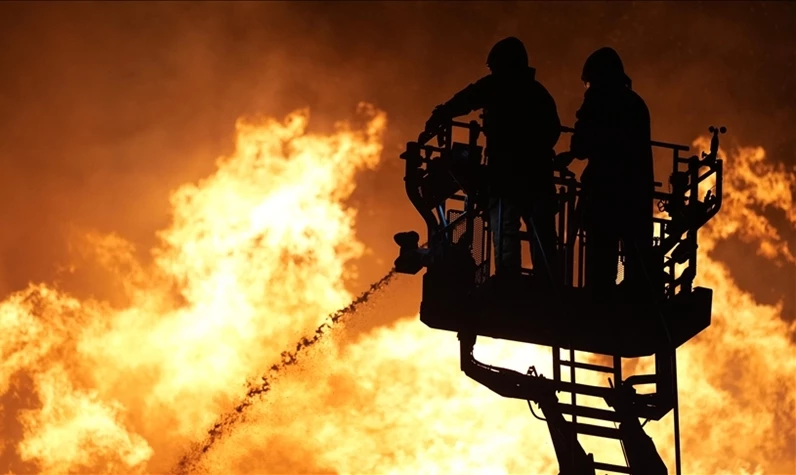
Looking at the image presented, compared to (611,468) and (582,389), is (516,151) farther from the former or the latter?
(611,468)

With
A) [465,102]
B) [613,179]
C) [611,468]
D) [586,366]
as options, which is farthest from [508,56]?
[611,468]

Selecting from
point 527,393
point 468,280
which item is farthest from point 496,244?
point 527,393

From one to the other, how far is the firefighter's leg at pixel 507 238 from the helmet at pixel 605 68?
2.41m

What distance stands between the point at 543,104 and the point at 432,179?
7.19 ft

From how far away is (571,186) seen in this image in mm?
23594

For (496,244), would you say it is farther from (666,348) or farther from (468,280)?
(666,348)

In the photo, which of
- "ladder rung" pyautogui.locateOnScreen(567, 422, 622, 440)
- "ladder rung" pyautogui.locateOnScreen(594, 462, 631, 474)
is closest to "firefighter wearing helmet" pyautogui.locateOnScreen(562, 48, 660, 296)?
"ladder rung" pyautogui.locateOnScreen(567, 422, 622, 440)

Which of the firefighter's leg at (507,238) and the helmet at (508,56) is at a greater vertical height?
the helmet at (508,56)

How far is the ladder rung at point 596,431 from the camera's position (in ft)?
74.9

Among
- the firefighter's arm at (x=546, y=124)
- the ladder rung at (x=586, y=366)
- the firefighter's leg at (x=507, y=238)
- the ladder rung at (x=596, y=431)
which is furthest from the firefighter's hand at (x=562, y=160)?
the ladder rung at (x=596, y=431)

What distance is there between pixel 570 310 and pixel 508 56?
3.97 m

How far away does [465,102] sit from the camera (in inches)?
928

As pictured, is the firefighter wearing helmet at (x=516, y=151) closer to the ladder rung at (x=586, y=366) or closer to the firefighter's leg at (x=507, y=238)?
the firefighter's leg at (x=507, y=238)

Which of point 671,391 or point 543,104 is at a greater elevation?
point 543,104
